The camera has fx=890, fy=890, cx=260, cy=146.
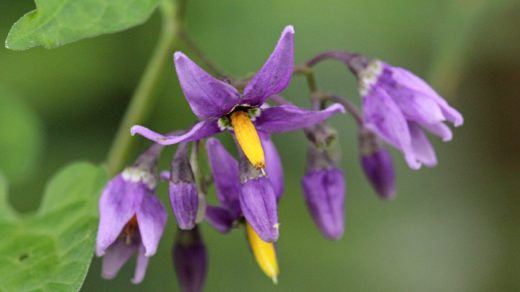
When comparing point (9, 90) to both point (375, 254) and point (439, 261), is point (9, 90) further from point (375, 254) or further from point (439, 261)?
point (439, 261)

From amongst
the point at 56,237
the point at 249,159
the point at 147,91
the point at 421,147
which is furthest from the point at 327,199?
the point at 147,91

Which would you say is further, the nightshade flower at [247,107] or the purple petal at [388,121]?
the purple petal at [388,121]

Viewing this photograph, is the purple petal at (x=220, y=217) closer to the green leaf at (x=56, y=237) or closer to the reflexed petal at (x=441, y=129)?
the green leaf at (x=56, y=237)

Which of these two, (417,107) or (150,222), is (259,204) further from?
(417,107)

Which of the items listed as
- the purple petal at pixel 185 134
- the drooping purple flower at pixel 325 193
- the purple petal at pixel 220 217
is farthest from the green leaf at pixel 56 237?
the drooping purple flower at pixel 325 193

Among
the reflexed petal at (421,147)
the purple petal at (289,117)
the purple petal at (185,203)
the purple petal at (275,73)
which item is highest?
the purple petal at (275,73)

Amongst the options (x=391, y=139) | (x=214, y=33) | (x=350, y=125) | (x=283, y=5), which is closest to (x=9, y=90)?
(x=214, y=33)
